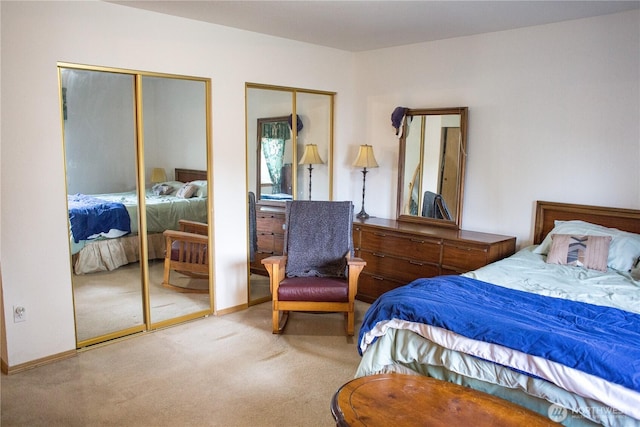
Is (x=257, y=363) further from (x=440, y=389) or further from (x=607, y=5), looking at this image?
(x=607, y=5)

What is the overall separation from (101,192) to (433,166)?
9.71 feet

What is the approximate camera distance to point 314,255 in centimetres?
410

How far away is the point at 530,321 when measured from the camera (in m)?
2.27

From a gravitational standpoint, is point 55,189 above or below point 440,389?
above

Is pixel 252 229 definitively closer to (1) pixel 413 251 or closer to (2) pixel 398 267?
(2) pixel 398 267

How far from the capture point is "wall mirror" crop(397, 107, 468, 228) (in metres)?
4.37

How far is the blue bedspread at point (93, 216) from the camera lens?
3.37 metres

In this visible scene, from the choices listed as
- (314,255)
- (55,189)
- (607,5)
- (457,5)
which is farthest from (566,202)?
(55,189)

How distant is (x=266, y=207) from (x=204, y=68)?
4.76 feet

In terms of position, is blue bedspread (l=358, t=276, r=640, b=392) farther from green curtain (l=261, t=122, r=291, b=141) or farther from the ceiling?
green curtain (l=261, t=122, r=291, b=141)

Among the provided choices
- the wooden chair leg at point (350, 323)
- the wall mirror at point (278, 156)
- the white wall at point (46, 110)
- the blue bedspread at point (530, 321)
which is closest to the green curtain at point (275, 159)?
the wall mirror at point (278, 156)

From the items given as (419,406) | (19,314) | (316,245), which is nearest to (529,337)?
(419,406)

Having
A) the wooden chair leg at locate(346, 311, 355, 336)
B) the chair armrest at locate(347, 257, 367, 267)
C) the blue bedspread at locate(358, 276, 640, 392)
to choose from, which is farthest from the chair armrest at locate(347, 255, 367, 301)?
the blue bedspread at locate(358, 276, 640, 392)

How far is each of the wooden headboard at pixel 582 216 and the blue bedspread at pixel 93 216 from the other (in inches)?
133
